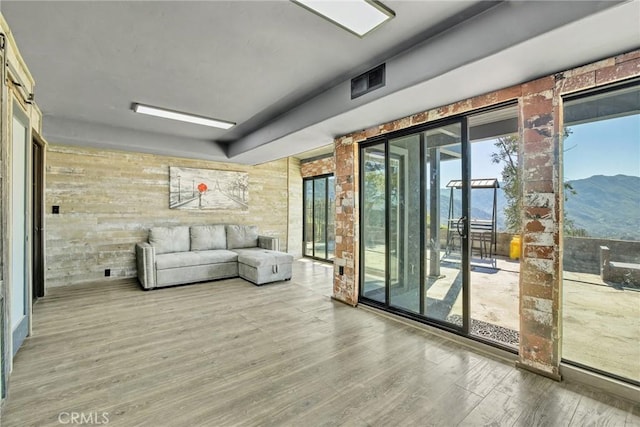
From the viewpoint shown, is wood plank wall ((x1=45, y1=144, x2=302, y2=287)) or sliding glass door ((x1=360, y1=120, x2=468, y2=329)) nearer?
sliding glass door ((x1=360, y1=120, x2=468, y2=329))

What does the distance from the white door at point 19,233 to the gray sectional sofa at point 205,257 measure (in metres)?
1.81

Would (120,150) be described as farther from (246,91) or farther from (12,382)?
(12,382)

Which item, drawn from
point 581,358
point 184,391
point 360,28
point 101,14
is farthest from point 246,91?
point 581,358

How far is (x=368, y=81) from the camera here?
8.77 feet

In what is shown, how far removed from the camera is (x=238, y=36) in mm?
2213

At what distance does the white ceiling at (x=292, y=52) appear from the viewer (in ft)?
5.83

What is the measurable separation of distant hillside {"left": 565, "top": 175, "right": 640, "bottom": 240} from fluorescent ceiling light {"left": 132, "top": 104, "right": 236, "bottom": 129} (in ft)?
13.8

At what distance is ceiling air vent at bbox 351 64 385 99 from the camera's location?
256cm

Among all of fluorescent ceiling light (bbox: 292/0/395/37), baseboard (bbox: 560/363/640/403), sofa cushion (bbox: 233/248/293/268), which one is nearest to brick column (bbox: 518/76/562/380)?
baseboard (bbox: 560/363/640/403)

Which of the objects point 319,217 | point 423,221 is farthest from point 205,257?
point 423,221

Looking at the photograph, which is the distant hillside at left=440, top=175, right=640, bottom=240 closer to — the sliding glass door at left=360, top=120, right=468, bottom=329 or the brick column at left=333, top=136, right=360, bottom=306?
the sliding glass door at left=360, top=120, right=468, bottom=329

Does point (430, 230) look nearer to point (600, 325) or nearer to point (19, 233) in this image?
point (600, 325)

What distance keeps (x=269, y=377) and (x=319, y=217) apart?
5417 mm

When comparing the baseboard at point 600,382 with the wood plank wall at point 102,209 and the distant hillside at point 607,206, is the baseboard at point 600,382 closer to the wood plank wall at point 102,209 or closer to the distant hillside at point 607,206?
the distant hillside at point 607,206
